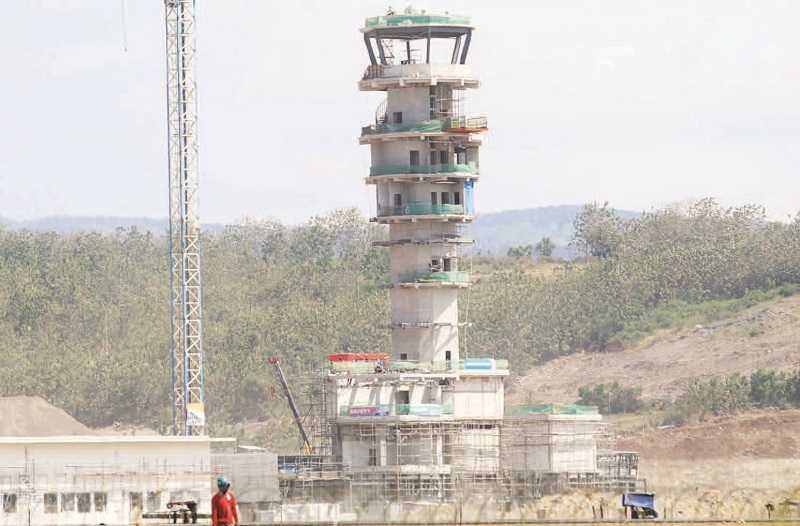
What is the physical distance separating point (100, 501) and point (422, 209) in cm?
2500

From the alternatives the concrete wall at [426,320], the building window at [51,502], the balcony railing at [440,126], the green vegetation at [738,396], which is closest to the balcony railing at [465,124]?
the balcony railing at [440,126]

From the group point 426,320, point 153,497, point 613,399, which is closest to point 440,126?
point 426,320

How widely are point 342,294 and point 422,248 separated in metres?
82.3

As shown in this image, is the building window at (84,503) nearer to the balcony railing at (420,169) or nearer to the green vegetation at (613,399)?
the balcony railing at (420,169)

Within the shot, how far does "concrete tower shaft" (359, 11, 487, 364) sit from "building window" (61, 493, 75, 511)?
2244cm

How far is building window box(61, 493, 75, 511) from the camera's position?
9838 cm

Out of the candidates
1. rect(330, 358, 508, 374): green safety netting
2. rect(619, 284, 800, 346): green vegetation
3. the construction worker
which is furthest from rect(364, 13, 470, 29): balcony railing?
rect(619, 284, 800, 346): green vegetation

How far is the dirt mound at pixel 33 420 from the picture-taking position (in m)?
134

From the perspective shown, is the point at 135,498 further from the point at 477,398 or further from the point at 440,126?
the point at 440,126

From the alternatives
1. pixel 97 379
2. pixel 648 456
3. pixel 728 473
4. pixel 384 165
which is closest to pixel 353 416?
pixel 384 165

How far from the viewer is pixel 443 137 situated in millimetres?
112562

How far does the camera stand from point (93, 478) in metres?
99.4

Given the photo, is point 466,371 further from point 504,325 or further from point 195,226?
point 504,325

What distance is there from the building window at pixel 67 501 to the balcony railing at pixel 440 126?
90.5 feet
